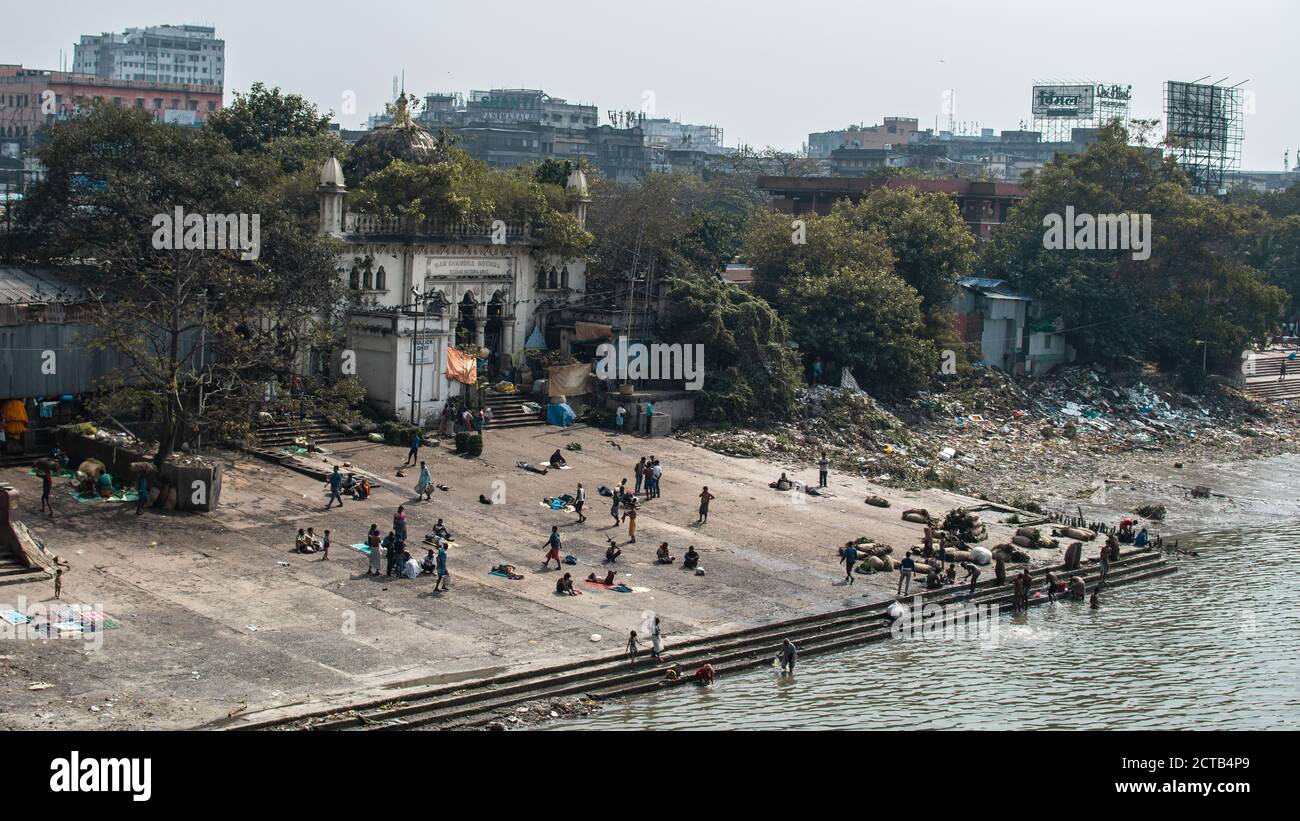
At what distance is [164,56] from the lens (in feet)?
537

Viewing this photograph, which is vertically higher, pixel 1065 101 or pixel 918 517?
pixel 1065 101

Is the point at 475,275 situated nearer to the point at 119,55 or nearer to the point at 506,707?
the point at 506,707

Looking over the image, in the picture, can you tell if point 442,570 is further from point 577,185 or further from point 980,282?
point 980,282

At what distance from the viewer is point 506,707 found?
22.4 m

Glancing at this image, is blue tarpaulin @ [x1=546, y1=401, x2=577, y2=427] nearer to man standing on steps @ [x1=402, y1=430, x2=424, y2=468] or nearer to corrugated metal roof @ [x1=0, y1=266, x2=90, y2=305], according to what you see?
man standing on steps @ [x1=402, y1=430, x2=424, y2=468]

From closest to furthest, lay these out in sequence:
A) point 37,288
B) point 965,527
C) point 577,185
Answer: point 965,527 < point 37,288 < point 577,185

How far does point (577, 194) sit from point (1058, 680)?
86.4 ft

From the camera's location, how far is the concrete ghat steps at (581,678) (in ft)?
69.6

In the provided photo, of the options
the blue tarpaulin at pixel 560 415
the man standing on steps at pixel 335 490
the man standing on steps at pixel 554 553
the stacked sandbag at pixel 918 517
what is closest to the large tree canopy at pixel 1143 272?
the blue tarpaulin at pixel 560 415

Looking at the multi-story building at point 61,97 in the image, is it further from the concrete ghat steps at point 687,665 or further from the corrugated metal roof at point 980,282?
the concrete ghat steps at point 687,665

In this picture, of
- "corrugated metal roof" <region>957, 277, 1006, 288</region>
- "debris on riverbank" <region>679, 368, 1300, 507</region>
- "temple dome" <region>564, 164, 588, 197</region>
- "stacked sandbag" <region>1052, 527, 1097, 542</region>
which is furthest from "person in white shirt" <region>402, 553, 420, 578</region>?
"corrugated metal roof" <region>957, 277, 1006, 288</region>

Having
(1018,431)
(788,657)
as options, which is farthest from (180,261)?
(1018,431)

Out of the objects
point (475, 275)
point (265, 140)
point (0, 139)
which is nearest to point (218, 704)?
point (475, 275)

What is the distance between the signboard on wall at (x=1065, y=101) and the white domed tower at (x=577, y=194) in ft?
223
